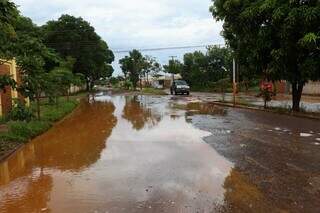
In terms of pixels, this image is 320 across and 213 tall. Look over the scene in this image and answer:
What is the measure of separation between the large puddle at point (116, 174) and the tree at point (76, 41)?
50750 mm

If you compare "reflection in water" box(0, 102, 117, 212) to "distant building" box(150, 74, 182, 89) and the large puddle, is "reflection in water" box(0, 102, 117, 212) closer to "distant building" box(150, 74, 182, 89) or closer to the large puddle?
the large puddle

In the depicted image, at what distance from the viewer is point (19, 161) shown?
11859 millimetres

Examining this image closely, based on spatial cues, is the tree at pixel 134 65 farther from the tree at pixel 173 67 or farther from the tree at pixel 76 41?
the tree at pixel 76 41

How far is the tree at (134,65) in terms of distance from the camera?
95.6 m

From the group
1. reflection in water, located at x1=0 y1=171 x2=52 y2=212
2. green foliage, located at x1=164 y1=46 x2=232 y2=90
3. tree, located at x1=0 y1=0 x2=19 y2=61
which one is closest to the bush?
tree, located at x1=0 y1=0 x2=19 y2=61

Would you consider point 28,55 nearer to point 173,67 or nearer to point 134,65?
point 173,67

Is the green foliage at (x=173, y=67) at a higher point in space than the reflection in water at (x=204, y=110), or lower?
higher

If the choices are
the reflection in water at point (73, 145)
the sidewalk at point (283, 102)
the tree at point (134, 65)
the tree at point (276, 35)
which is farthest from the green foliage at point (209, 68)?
the reflection in water at point (73, 145)

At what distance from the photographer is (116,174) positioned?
31.3ft

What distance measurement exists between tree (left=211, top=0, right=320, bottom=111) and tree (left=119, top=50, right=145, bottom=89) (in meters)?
69.4

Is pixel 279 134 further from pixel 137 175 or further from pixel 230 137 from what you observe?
pixel 137 175

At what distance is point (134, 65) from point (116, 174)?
87.9m

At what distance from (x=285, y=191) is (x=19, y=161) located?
7023 millimetres

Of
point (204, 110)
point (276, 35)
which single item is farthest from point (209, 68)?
point (276, 35)
